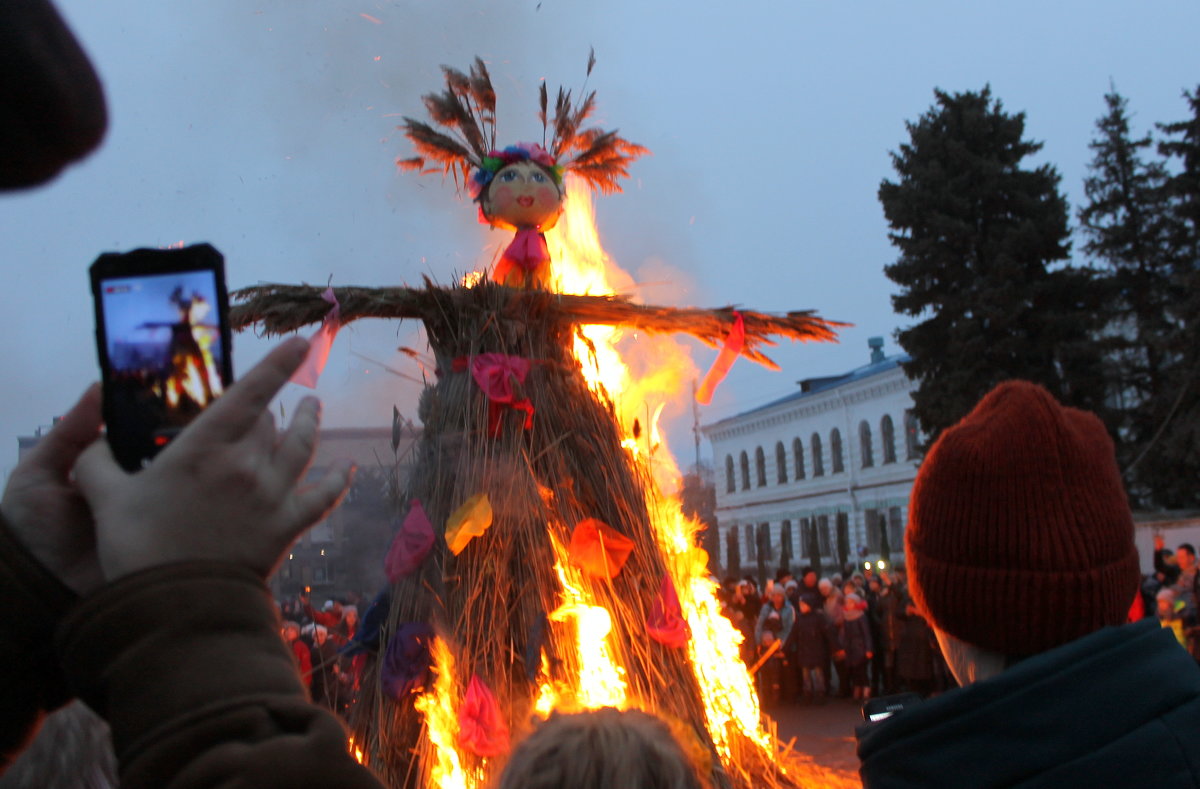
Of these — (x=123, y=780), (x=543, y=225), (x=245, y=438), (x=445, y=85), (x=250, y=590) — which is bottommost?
(x=123, y=780)

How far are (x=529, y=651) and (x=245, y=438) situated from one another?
2.90 m

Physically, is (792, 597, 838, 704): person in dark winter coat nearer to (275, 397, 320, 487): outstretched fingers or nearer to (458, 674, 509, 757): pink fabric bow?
(458, 674, 509, 757): pink fabric bow

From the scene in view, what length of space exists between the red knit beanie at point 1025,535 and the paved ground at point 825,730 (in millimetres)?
6090

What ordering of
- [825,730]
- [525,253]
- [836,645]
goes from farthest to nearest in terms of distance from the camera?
[836,645]
[825,730]
[525,253]

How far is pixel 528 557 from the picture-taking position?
12.2 ft

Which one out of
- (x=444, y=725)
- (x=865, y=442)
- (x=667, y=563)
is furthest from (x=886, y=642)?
(x=865, y=442)

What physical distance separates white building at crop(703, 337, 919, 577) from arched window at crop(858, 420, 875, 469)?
0.04 meters

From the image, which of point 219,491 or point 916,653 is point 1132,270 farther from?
point 219,491

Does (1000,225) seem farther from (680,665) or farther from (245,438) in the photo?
(245,438)

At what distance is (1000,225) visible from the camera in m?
22.9

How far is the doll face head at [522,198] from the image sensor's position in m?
4.73

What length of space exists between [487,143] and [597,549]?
7.24 ft

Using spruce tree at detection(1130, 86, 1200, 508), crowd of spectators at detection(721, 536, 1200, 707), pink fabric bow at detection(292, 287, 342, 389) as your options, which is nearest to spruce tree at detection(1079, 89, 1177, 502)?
spruce tree at detection(1130, 86, 1200, 508)

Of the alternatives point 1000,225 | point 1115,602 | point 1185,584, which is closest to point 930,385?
point 1000,225
